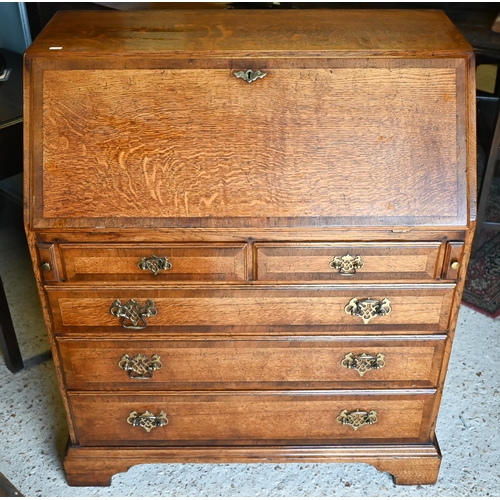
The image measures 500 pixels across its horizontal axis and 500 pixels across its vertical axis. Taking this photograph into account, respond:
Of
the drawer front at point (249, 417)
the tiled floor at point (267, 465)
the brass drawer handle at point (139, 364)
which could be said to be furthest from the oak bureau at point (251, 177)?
the tiled floor at point (267, 465)

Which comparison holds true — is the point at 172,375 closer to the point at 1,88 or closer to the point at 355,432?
the point at 355,432

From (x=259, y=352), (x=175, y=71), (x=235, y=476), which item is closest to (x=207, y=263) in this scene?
(x=259, y=352)

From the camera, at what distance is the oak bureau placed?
65.5 inches

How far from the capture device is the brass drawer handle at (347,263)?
1708mm

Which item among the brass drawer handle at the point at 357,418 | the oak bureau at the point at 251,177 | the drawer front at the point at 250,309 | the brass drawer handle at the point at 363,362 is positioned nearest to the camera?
the oak bureau at the point at 251,177

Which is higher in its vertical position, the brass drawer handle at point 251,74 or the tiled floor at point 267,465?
the brass drawer handle at point 251,74

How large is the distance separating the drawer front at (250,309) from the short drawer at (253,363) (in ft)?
0.16

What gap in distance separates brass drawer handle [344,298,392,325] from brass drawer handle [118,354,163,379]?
57 cm

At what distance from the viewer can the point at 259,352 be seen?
1885mm

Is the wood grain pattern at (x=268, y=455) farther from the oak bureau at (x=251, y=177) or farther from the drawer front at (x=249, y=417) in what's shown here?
the oak bureau at (x=251, y=177)

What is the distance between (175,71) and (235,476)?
1301 millimetres

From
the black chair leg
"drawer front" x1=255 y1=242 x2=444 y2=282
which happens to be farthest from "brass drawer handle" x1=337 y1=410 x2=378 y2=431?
the black chair leg

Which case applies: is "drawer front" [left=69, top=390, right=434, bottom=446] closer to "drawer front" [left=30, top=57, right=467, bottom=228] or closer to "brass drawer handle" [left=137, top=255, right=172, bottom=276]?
"brass drawer handle" [left=137, top=255, right=172, bottom=276]

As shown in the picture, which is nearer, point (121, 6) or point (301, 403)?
point (301, 403)
